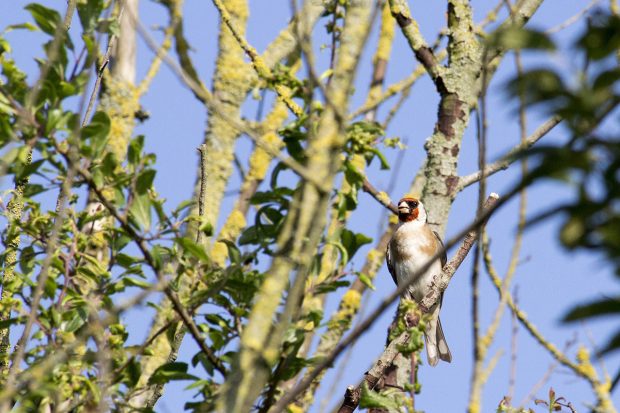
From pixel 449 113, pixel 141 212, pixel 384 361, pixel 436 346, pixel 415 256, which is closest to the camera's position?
pixel 141 212

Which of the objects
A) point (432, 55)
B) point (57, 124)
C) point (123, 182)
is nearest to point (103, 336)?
point (123, 182)

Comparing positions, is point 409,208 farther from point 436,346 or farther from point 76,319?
point 76,319

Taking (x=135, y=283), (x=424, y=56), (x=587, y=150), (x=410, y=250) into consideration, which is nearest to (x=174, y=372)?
(x=135, y=283)

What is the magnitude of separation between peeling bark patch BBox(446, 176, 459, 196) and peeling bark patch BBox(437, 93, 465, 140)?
213 millimetres

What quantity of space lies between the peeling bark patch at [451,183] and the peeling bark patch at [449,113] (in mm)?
213

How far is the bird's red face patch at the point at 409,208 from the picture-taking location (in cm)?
713

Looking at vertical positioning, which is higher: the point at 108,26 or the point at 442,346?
the point at 442,346

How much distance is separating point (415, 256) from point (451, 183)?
217cm

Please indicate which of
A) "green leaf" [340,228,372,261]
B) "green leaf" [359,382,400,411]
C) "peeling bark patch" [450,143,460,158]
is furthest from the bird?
"green leaf" [359,382,400,411]

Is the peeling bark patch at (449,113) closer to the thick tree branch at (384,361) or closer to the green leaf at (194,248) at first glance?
the thick tree branch at (384,361)

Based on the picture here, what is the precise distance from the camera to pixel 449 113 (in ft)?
16.2

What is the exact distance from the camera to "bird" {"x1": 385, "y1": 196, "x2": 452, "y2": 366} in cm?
678

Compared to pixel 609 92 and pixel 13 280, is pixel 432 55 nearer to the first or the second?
pixel 13 280

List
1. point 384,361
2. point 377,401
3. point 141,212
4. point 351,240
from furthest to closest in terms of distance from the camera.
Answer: point 384,361 < point 351,240 < point 377,401 < point 141,212
